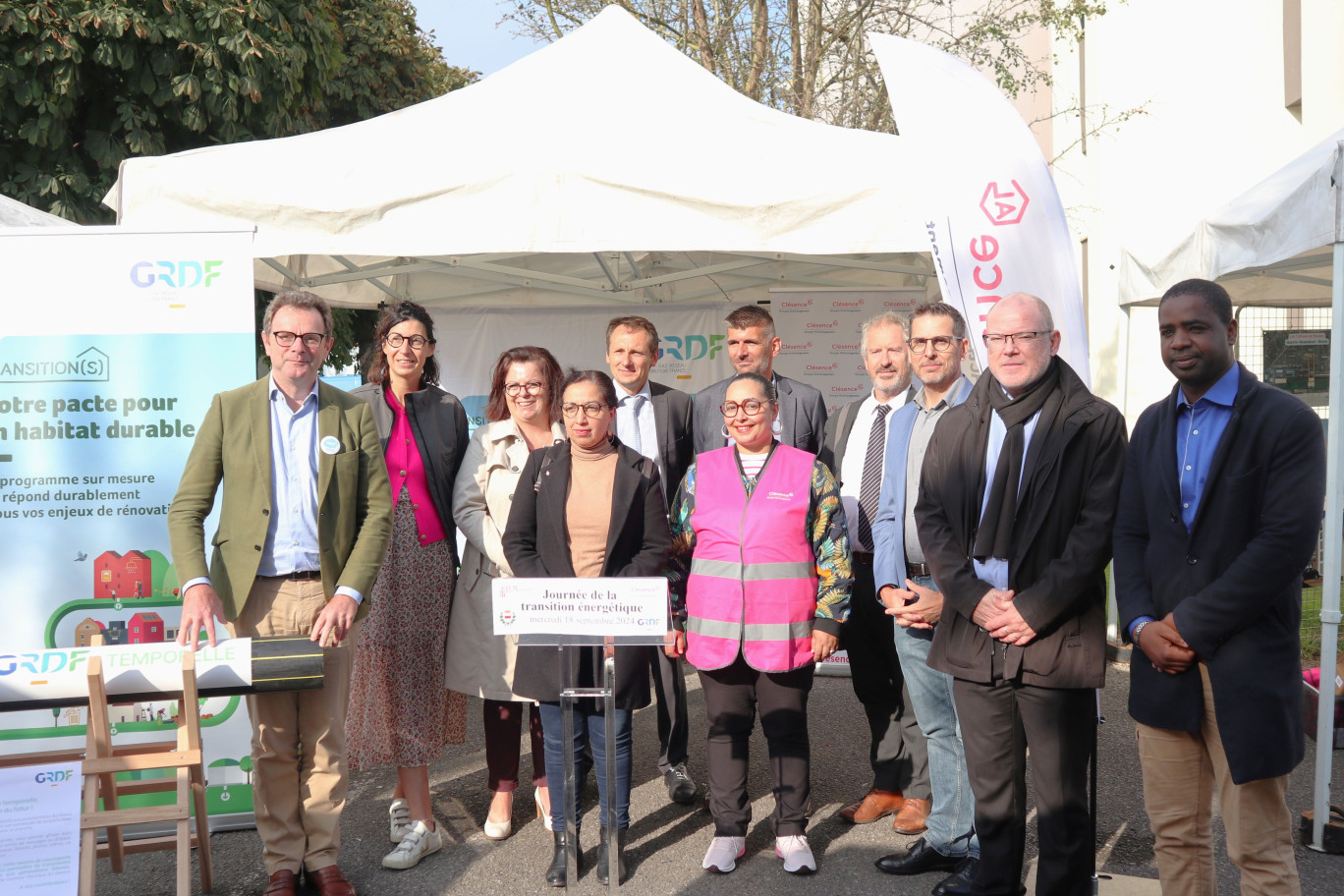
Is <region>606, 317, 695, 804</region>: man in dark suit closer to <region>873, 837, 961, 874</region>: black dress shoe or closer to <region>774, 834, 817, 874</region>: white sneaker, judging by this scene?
<region>774, 834, 817, 874</region>: white sneaker

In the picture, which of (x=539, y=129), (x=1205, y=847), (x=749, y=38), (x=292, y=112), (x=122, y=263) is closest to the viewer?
(x=1205, y=847)

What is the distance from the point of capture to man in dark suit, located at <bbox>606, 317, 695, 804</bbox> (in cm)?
424

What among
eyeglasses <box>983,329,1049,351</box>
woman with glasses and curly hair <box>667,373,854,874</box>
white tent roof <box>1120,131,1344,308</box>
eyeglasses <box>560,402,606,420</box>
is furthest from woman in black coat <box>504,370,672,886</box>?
white tent roof <box>1120,131,1344,308</box>

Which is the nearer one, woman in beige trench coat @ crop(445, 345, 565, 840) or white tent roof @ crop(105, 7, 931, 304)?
woman in beige trench coat @ crop(445, 345, 565, 840)

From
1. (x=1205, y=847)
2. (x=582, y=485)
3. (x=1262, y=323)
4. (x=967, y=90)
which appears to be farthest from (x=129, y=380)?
(x=1262, y=323)

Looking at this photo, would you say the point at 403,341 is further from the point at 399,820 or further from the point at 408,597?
the point at 399,820

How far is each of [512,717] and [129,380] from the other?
1972mm

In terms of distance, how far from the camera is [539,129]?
14.9 feet

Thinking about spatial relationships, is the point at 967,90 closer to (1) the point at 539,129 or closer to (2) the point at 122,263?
(1) the point at 539,129

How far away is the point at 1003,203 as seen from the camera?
3670mm

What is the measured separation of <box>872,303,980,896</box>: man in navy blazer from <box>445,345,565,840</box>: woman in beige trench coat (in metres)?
1.35

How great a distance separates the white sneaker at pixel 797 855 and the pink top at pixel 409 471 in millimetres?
1761

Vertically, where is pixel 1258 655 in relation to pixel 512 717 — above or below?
above

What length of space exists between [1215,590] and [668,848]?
222 cm
